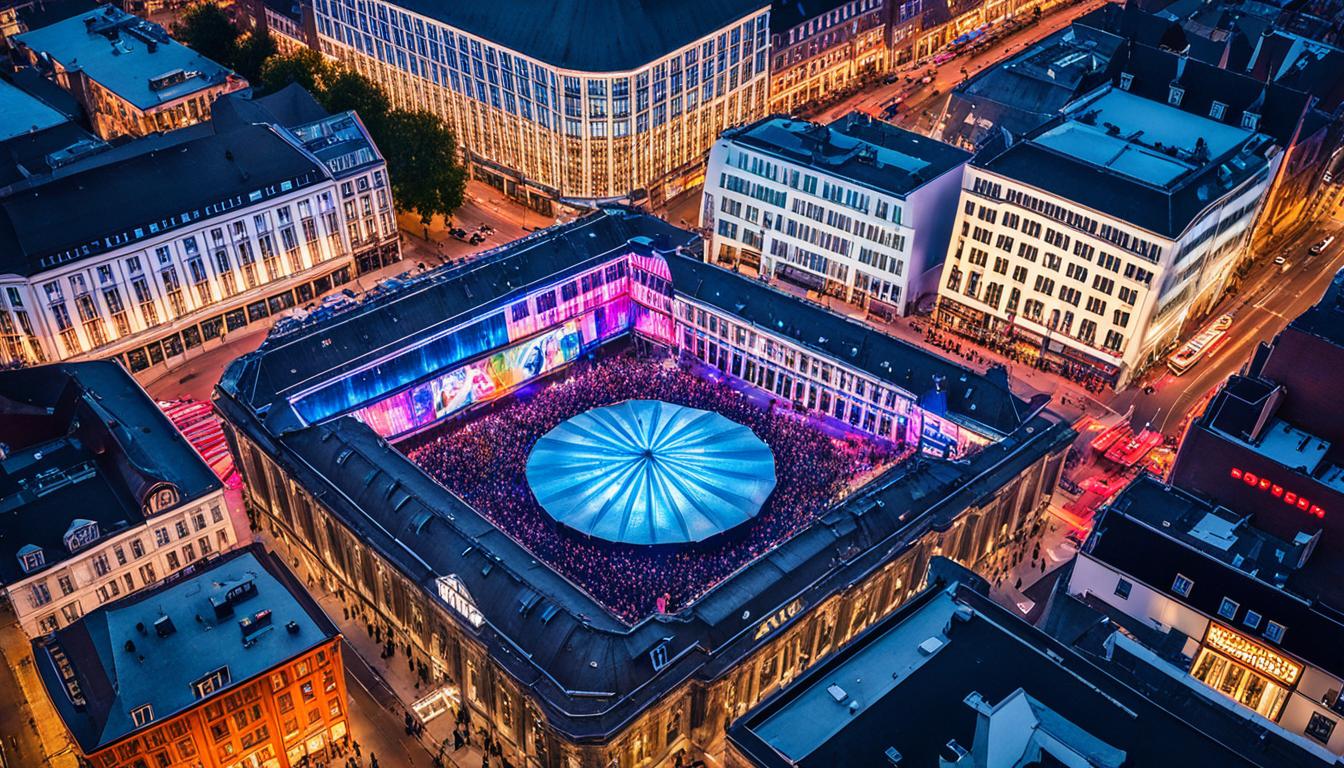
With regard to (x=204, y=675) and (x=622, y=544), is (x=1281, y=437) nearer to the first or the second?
(x=622, y=544)

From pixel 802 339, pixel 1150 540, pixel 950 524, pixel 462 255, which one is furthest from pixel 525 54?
pixel 1150 540

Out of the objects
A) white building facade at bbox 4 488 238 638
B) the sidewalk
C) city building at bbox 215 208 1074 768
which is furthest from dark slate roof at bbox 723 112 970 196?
the sidewalk

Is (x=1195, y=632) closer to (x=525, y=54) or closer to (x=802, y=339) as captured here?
(x=802, y=339)

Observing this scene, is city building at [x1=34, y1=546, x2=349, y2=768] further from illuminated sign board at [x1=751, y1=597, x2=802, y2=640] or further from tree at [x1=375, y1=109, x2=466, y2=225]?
tree at [x1=375, y1=109, x2=466, y2=225]

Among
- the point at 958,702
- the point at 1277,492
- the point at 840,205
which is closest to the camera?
the point at 958,702

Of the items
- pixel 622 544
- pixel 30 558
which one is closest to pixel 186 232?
pixel 30 558

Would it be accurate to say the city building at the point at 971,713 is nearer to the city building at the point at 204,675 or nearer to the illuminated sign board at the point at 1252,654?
the illuminated sign board at the point at 1252,654

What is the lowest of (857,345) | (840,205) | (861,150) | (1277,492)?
(857,345)

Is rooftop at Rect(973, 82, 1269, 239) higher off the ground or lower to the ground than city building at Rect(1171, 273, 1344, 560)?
higher
